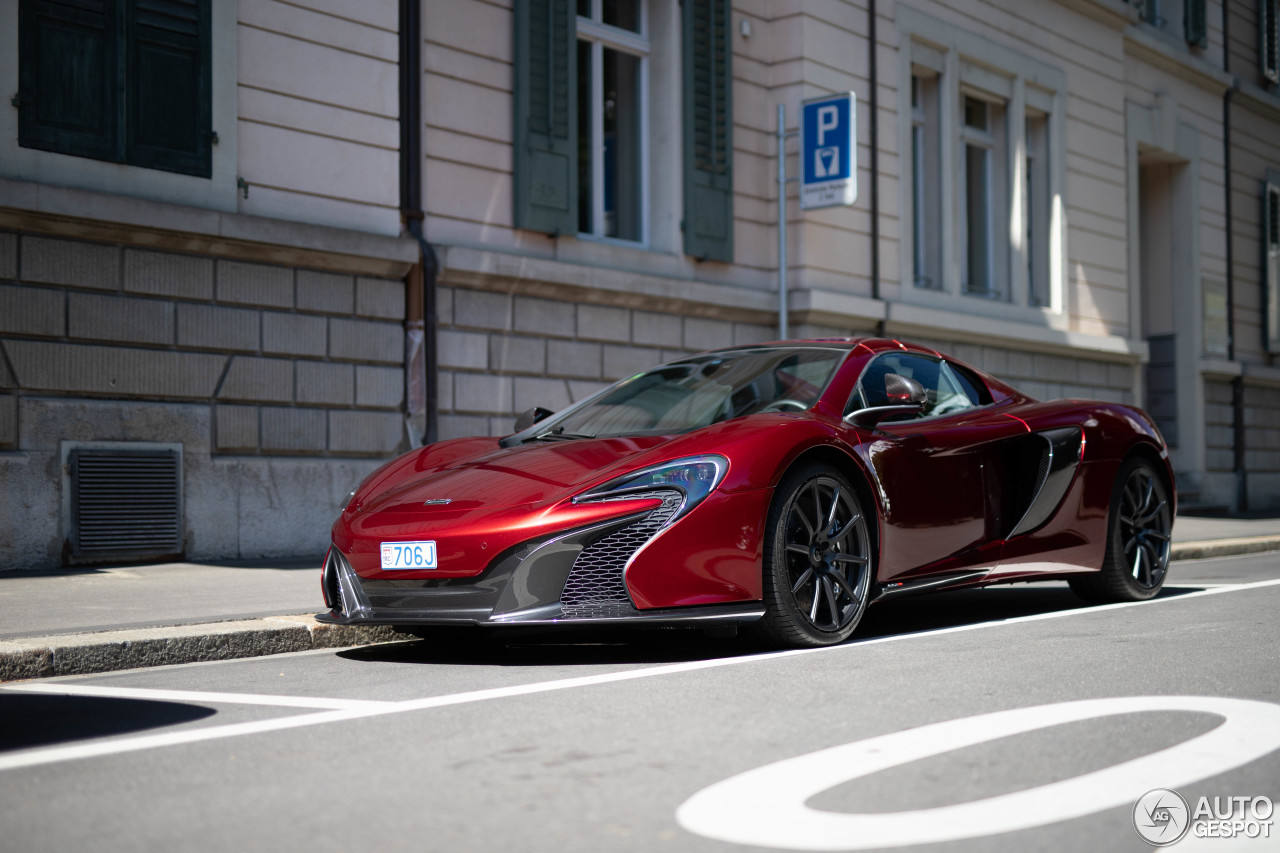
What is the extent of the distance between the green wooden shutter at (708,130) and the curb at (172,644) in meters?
8.55

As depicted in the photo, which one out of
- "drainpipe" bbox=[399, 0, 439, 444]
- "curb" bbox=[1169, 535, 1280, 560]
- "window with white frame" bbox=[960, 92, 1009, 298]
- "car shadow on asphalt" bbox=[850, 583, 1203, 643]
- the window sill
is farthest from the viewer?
the window sill

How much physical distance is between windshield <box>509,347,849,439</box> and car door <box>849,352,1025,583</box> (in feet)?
0.83

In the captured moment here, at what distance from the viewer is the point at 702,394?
5.99 m

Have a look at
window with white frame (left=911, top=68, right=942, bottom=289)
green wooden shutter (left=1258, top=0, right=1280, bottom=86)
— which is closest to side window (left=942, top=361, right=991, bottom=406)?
window with white frame (left=911, top=68, right=942, bottom=289)

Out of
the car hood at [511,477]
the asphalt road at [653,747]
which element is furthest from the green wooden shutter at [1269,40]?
the car hood at [511,477]

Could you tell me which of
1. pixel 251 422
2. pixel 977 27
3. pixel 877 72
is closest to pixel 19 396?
pixel 251 422

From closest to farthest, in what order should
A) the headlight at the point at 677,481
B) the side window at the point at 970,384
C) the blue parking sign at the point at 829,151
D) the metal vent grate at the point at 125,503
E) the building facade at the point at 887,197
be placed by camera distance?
the headlight at the point at 677,481
the side window at the point at 970,384
the metal vent grate at the point at 125,503
the building facade at the point at 887,197
the blue parking sign at the point at 829,151

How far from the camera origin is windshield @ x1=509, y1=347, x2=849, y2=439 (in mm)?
5781

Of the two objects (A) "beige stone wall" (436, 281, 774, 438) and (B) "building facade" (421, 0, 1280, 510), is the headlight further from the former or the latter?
(B) "building facade" (421, 0, 1280, 510)

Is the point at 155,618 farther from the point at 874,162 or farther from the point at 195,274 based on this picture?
the point at 874,162

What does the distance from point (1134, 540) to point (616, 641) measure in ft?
9.78

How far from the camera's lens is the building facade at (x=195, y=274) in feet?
29.6

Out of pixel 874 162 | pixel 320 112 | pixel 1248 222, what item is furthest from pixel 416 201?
pixel 1248 222

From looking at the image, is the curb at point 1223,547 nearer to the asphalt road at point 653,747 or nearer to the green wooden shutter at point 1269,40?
the asphalt road at point 653,747
